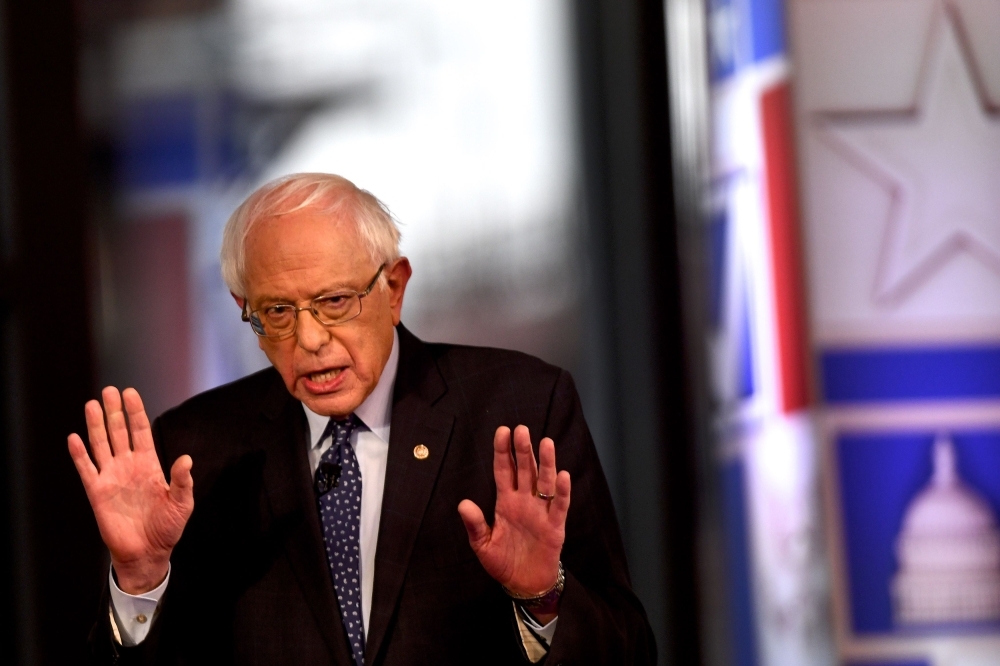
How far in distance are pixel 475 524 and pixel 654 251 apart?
4.89 ft

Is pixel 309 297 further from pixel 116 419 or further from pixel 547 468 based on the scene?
pixel 547 468

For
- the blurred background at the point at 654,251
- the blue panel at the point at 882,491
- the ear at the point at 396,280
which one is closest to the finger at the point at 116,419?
the ear at the point at 396,280

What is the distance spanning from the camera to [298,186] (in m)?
1.70

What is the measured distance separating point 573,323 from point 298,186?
4.20 ft

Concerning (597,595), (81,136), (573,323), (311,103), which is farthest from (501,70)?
(597,595)

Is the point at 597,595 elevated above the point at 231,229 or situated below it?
below

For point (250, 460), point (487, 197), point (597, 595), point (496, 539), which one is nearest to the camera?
point (496, 539)

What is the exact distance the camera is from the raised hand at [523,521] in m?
1.54

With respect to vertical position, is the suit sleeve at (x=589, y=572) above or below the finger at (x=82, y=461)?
below

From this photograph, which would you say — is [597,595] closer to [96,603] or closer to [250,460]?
[250,460]

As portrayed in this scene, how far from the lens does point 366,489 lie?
1.75m

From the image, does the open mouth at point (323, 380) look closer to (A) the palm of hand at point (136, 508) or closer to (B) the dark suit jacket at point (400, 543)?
(B) the dark suit jacket at point (400, 543)

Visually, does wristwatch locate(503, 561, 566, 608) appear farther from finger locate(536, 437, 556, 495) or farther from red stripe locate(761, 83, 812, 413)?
red stripe locate(761, 83, 812, 413)

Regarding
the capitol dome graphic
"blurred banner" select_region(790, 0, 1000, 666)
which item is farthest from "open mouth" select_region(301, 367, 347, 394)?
the capitol dome graphic
